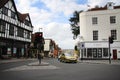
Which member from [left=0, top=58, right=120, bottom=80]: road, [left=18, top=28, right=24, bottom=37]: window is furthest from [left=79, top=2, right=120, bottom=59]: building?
[left=0, top=58, right=120, bottom=80]: road

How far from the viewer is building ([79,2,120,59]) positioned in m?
47.3

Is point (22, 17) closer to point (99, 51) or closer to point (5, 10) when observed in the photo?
point (5, 10)

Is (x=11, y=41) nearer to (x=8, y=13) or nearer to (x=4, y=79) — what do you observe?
(x=8, y=13)

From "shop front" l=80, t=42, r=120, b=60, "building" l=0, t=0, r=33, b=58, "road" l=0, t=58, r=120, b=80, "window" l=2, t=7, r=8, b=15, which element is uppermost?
"window" l=2, t=7, r=8, b=15

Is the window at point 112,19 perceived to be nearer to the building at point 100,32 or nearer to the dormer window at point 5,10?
the building at point 100,32

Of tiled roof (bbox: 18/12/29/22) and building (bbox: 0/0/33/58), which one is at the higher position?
tiled roof (bbox: 18/12/29/22)

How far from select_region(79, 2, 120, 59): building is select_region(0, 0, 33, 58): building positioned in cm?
1521

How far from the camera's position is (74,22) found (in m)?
69.6

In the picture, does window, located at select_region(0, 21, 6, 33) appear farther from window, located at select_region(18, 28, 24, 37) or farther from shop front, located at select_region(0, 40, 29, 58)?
window, located at select_region(18, 28, 24, 37)

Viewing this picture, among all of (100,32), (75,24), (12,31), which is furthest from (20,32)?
(100,32)

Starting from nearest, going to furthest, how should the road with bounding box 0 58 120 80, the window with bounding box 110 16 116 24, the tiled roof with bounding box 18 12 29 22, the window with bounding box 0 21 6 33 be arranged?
the road with bounding box 0 58 120 80
the window with bounding box 110 16 116 24
the window with bounding box 0 21 6 33
the tiled roof with bounding box 18 12 29 22

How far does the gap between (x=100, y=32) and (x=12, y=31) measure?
19.0 metres

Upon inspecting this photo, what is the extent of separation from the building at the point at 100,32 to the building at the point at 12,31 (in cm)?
1521

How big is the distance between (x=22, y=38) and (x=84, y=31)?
1768 cm
